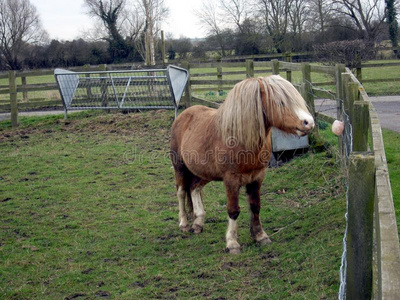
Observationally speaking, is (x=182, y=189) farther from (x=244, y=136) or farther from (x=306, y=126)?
(x=306, y=126)

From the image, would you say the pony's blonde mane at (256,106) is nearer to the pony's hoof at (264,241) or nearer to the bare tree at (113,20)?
the pony's hoof at (264,241)

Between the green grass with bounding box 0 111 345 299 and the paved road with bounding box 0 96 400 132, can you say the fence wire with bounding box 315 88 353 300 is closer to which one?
the green grass with bounding box 0 111 345 299

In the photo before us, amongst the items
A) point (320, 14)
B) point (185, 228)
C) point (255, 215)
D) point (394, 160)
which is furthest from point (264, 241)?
point (320, 14)

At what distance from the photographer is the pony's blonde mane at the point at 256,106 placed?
4039 millimetres

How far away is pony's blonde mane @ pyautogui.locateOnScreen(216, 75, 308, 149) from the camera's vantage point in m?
4.04

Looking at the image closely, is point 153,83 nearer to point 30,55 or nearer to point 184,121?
point 184,121

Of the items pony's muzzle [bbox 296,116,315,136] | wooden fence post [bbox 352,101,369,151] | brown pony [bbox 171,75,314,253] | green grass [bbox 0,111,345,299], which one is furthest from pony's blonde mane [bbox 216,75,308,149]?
green grass [bbox 0,111,345,299]

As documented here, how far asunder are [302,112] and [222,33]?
34.1 metres

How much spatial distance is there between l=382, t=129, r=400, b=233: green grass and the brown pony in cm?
127

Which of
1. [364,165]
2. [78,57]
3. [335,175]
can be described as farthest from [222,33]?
[364,165]

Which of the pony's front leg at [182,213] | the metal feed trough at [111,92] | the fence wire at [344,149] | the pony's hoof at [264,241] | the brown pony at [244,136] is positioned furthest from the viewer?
the metal feed trough at [111,92]

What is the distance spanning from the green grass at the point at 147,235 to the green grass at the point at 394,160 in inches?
20.4

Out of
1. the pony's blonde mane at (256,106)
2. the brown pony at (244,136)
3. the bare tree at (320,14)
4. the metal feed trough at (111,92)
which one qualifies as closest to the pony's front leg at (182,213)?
the brown pony at (244,136)

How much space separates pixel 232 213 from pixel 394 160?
2.61 m
